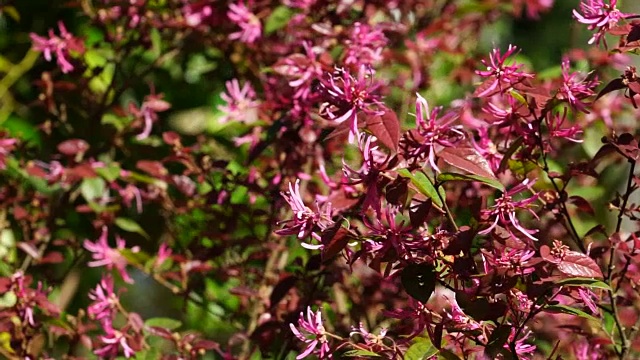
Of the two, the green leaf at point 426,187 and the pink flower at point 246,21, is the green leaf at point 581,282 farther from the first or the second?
the pink flower at point 246,21

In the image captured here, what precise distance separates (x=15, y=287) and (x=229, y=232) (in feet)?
1.37

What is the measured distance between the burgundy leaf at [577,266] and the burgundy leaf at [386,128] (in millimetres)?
235

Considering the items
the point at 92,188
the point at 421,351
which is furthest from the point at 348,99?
the point at 92,188

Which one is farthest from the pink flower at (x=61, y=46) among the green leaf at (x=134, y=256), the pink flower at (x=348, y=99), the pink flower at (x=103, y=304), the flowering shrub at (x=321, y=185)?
the pink flower at (x=348, y=99)

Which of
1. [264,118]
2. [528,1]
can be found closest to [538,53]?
[528,1]

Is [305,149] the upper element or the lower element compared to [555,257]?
lower

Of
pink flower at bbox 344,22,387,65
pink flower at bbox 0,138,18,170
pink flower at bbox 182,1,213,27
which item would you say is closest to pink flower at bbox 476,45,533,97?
pink flower at bbox 344,22,387,65

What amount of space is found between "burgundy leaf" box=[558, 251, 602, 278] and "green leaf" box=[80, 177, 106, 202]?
120 cm

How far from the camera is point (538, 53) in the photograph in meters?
3.79

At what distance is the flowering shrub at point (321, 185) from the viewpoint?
101 centimetres

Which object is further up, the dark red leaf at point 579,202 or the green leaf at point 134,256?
the dark red leaf at point 579,202

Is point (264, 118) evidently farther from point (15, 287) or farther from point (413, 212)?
point (413, 212)

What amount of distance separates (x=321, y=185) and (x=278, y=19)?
0.46 meters

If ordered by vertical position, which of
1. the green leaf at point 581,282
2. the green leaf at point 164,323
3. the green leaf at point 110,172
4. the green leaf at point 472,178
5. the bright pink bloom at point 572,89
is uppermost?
the bright pink bloom at point 572,89
